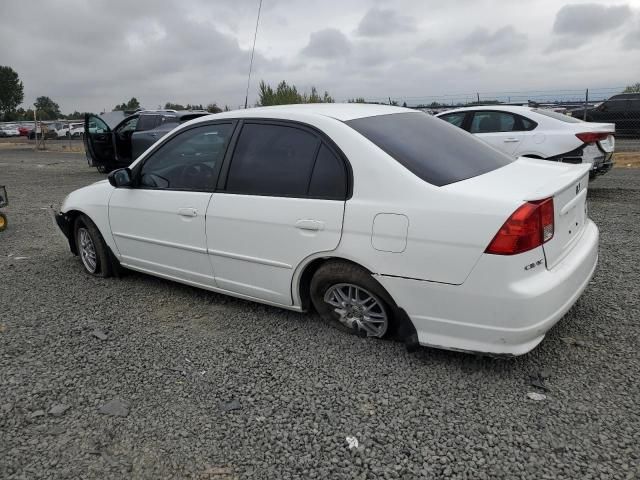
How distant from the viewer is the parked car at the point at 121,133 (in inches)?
496

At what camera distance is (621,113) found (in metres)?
18.0

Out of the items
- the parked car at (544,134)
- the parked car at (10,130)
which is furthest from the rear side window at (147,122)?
the parked car at (10,130)

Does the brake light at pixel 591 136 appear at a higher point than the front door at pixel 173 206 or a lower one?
higher

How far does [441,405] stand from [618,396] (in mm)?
934

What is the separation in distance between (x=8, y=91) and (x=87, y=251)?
95144mm

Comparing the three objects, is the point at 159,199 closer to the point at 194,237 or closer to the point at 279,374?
the point at 194,237

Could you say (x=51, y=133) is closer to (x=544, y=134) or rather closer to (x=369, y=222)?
(x=544, y=134)

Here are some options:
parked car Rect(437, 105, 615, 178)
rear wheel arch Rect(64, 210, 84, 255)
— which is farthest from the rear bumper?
parked car Rect(437, 105, 615, 178)

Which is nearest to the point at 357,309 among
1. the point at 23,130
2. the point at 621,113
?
the point at 621,113

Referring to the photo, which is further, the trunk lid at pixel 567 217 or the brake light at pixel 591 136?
the brake light at pixel 591 136

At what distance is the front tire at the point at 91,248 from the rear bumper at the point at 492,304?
9.73 feet

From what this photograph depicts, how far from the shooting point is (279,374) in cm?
317

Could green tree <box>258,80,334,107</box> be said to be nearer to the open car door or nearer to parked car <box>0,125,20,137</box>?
the open car door

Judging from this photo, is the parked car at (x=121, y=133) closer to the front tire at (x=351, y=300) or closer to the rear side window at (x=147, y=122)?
the rear side window at (x=147, y=122)
